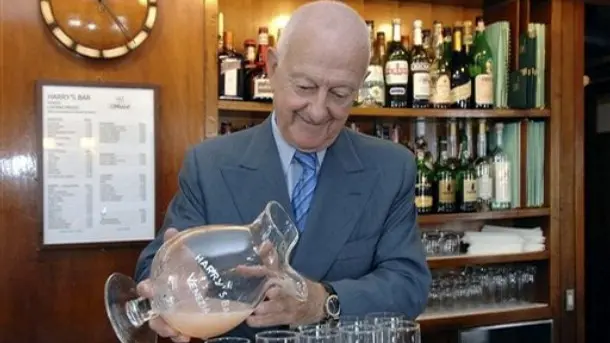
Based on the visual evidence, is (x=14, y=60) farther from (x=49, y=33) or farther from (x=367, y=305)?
(x=367, y=305)

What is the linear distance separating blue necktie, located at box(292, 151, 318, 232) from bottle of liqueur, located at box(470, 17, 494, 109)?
149cm

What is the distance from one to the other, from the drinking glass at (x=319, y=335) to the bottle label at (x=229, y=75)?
63.4 inches

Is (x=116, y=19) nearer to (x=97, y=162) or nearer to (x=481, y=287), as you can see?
(x=97, y=162)

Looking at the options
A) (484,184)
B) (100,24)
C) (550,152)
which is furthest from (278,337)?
(550,152)

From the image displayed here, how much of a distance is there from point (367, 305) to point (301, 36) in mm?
548

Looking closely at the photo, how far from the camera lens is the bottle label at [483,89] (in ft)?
9.25

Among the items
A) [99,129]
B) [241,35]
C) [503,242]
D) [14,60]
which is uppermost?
[241,35]

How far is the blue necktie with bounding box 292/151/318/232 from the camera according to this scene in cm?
151

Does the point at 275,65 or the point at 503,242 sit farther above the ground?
the point at 275,65

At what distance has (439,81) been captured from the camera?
2.79 m

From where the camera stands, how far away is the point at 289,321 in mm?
1085

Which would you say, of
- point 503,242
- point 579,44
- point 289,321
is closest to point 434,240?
point 503,242

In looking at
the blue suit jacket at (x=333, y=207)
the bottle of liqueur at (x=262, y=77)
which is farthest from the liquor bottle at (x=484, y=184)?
→ the blue suit jacket at (x=333, y=207)

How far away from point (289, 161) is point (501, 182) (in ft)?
5.29
